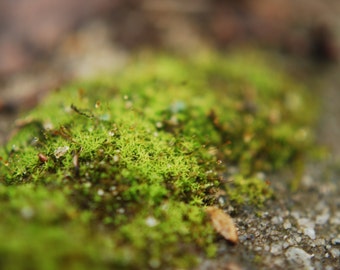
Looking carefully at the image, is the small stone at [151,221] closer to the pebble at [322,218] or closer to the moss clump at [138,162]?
the moss clump at [138,162]

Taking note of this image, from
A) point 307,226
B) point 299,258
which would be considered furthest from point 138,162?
point 307,226

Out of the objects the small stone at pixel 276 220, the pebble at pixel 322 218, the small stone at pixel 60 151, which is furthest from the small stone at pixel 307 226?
the small stone at pixel 60 151

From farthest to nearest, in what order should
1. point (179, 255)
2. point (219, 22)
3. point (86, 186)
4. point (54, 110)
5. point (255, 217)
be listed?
point (219, 22), point (54, 110), point (255, 217), point (86, 186), point (179, 255)

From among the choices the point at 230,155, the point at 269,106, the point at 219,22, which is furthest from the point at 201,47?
the point at 230,155

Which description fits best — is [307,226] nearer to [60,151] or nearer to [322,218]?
[322,218]

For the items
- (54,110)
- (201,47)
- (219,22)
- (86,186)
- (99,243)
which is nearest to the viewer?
(99,243)

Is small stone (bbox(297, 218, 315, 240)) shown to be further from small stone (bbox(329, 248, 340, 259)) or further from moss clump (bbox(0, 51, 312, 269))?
moss clump (bbox(0, 51, 312, 269))

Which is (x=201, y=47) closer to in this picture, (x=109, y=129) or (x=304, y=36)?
(x=304, y=36)
